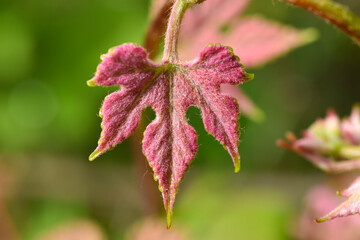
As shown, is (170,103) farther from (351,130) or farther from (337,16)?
(351,130)

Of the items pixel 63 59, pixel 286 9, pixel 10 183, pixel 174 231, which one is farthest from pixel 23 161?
pixel 286 9

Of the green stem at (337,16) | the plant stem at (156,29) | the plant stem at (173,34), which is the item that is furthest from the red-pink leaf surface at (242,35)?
the plant stem at (173,34)

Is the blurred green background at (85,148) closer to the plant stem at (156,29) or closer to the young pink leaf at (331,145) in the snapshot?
the young pink leaf at (331,145)

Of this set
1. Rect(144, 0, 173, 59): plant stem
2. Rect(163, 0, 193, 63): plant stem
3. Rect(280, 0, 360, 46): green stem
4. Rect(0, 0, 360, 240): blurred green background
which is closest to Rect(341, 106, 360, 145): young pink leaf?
Rect(280, 0, 360, 46): green stem

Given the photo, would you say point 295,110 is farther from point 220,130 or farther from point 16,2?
point 220,130

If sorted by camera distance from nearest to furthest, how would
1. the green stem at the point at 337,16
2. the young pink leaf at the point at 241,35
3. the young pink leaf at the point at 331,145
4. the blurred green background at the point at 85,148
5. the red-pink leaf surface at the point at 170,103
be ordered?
the red-pink leaf surface at the point at 170,103 → the green stem at the point at 337,16 → the young pink leaf at the point at 331,145 → the young pink leaf at the point at 241,35 → the blurred green background at the point at 85,148

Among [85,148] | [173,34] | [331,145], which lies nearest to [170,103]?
[173,34]

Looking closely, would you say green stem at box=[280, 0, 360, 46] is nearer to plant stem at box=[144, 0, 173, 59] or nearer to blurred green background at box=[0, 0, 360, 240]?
plant stem at box=[144, 0, 173, 59]
